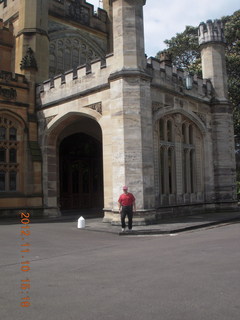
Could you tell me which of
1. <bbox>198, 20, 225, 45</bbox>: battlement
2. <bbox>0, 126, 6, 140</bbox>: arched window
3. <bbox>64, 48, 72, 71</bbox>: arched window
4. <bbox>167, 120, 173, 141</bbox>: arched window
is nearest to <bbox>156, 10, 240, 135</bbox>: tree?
<bbox>198, 20, 225, 45</bbox>: battlement

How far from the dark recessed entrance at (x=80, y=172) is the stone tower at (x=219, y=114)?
701cm

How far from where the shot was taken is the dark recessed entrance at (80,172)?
2014 cm

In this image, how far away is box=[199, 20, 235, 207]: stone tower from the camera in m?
16.9

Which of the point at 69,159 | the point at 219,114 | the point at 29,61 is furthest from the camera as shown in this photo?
the point at 69,159

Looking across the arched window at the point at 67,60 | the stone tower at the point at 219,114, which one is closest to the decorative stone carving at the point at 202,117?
the stone tower at the point at 219,114

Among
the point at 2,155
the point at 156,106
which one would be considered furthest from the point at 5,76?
the point at 156,106

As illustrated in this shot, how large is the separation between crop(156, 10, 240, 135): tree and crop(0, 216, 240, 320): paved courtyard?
727 inches

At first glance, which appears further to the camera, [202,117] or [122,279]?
[202,117]

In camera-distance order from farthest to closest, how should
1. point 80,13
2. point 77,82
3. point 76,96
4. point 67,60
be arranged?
point 80,13
point 67,60
point 77,82
point 76,96

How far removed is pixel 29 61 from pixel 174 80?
7.17 meters

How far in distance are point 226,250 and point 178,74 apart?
390 inches

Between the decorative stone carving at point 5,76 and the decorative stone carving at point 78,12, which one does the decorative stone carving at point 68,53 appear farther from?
the decorative stone carving at point 5,76

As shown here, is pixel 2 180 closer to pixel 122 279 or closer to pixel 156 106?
pixel 156 106

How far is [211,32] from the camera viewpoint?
18047 millimetres
